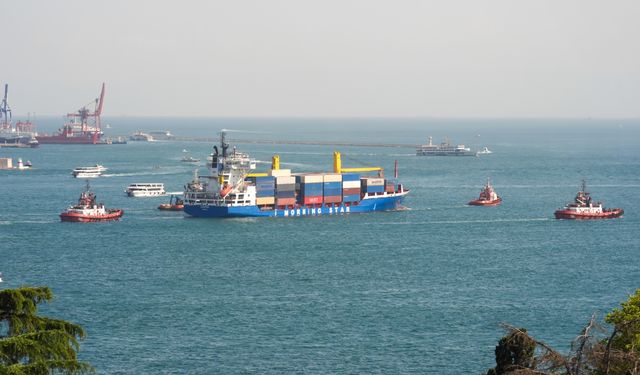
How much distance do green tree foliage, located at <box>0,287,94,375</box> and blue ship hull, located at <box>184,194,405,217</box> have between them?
62802 mm

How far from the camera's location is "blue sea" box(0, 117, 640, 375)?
3972 centimetres

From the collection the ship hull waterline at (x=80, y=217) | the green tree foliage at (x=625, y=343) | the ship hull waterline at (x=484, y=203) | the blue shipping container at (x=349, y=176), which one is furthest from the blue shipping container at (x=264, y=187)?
the green tree foliage at (x=625, y=343)

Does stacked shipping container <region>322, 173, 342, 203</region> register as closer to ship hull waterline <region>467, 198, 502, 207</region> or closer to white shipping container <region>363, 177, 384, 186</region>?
white shipping container <region>363, 177, 384, 186</region>

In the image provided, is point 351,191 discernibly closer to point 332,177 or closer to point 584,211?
point 332,177

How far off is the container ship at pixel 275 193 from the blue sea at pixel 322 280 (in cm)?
209

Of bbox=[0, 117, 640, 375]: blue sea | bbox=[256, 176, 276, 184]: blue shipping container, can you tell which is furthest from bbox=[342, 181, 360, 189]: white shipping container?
bbox=[256, 176, 276, 184]: blue shipping container

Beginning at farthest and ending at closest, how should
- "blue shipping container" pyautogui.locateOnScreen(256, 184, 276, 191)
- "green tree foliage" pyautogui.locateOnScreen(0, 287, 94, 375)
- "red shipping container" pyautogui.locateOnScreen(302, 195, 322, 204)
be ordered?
"red shipping container" pyautogui.locateOnScreen(302, 195, 322, 204)
"blue shipping container" pyautogui.locateOnScreen(256, 184, 276, 191)
"green tree foliage" pyautogui.locateOnScreen(0, 287, 94, 375)

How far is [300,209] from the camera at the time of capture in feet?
283

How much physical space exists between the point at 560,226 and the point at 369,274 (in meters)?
26.2

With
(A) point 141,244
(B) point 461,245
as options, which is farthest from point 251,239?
(B) point 461,245

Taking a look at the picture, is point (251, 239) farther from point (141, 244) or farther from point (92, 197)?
point (92, 197)

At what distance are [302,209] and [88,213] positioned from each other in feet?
54.0

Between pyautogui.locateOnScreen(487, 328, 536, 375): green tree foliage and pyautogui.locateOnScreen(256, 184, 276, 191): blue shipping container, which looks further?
pyautogui.locateOnScreen(256, 184, 276, 191): blue shipping container

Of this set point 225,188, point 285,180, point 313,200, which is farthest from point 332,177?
point 225,188
